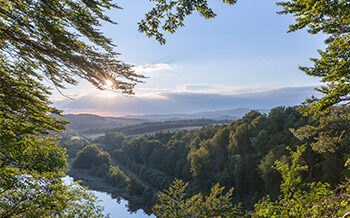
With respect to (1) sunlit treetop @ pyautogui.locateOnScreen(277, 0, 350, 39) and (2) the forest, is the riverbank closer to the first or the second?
(2) the forest

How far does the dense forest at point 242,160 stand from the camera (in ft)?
77.9

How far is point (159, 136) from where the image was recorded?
77.2 meters

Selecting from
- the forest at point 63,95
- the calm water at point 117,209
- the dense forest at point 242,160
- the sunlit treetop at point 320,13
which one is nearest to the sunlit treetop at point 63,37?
the forest at point 63,95

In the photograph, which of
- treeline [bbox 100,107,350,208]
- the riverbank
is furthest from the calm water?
treeline [bbox 100,107,350,208]

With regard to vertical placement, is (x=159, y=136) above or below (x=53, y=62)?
below

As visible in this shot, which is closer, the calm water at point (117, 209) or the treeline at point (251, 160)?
the treeline at point (251, 160)

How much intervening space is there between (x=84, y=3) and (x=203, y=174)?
38550 mm

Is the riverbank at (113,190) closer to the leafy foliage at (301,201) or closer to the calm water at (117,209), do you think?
the calm water at (117,209)

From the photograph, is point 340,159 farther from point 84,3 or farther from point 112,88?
point 84,3

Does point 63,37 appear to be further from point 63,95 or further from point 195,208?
point 195,208

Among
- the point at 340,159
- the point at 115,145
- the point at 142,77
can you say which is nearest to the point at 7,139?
the point at 142,77

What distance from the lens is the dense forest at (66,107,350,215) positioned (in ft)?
77.9

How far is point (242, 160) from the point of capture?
3359 centimetres

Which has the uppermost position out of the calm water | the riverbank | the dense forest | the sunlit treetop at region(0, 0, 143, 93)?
the sunlit treetop at region(0, 0, 143, 93)
